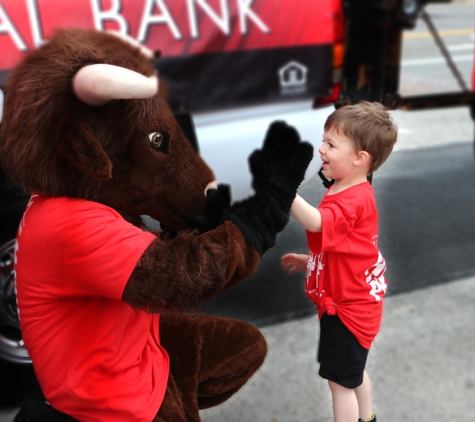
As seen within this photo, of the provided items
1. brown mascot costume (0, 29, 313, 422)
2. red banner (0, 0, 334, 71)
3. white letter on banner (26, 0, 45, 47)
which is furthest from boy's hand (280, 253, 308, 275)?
white letter on banner (26, 0, 45, 47)

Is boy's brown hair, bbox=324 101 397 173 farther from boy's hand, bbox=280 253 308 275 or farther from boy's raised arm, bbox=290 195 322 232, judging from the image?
boy's hand, bbox=280 253 308 275

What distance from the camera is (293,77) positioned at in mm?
2662

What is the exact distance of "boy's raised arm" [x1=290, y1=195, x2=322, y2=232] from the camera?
1.22 meters

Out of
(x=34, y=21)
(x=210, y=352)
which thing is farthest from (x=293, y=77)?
(x=210, y=352)

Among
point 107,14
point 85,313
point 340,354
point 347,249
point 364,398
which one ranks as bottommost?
point 364,398

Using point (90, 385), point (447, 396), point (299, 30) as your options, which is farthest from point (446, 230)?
point (90, 385)

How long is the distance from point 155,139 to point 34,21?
1167 mm

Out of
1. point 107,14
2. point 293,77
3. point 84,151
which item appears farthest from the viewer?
point 293,77

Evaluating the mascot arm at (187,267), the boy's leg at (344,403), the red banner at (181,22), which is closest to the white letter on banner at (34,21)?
the red banner at (181,22)

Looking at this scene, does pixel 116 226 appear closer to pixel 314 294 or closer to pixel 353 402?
pixel 314 294

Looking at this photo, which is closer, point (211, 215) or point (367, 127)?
point (367, 127)

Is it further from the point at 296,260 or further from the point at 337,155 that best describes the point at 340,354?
the point at 337,155

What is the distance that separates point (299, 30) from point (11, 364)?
1.86 meters

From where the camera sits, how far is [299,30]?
263 cm
